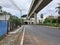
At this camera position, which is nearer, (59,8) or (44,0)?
(44,0)

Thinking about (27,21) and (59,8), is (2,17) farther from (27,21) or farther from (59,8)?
(27,21)

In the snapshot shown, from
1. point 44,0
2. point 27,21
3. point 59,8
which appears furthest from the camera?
point 27,21

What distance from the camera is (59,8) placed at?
133m

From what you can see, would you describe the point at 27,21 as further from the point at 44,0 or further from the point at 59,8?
the point at 44,0

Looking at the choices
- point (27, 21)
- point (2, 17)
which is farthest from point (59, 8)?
point (2, 17)

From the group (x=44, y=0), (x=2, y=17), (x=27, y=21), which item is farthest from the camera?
(x=27, y=21)

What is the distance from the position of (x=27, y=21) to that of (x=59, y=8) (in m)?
70.2

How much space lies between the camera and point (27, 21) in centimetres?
19950

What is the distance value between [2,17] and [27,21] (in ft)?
535

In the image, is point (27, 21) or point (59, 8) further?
point (27, 21)

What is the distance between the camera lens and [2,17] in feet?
120

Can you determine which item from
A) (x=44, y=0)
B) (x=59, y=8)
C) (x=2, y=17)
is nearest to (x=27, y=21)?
(x=59, y=8)

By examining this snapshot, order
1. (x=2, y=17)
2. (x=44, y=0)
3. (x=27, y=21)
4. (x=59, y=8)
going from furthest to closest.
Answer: (x=27, y=21) < (x=59, y=8) < (x=44, y=0) < (x=2, y=17)

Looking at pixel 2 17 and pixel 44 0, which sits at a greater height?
pixel 44 0
